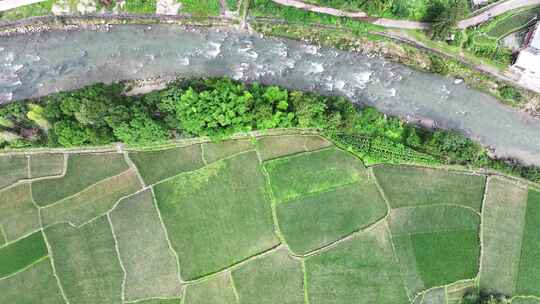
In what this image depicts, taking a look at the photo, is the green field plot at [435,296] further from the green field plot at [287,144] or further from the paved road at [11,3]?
the paved road at [11,3]

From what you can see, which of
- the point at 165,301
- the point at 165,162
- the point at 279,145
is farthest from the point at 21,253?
the point at 279,145

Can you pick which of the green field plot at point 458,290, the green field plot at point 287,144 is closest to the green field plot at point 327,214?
the green field plot at point 287,144

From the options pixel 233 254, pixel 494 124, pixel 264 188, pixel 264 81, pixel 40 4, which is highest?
pixel 40 4

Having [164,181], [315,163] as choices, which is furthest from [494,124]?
[164,181]

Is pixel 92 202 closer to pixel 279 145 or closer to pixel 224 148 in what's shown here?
pixel 224 148

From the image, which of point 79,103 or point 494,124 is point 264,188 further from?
point 494,124
